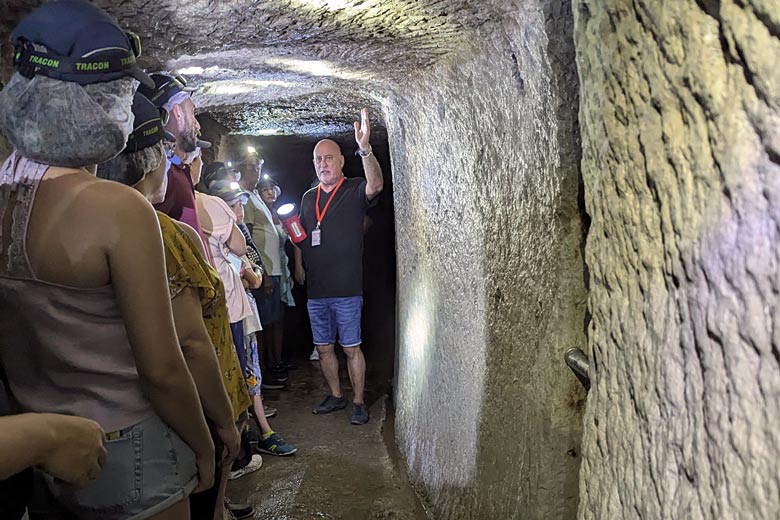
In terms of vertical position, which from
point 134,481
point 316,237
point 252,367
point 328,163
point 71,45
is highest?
point 71,45

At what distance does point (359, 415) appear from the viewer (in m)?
4.45

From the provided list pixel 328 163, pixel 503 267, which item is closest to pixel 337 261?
pixel 328 163

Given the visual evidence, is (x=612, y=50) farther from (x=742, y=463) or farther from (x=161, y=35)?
(x=161, y=35)

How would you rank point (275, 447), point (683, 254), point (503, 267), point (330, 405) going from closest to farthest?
point (683, 254)
point (503, 267)
point (275, 447)
point (330, 405)

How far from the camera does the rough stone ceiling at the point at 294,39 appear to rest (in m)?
2.03

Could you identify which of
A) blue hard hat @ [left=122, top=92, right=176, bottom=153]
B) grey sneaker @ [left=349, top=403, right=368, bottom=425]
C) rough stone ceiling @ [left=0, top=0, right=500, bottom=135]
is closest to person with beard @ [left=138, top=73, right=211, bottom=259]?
rough stone ceiling @ [left=0, top=0, right=500, bottom=135]

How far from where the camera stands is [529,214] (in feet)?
6.04

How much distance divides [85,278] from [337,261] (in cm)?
328

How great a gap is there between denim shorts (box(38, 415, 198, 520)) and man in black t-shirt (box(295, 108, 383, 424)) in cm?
310

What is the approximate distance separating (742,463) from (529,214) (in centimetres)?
114

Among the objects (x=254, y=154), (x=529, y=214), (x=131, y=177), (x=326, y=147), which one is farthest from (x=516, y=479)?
(x=254, y=154)

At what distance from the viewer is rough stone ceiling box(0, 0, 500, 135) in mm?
2031

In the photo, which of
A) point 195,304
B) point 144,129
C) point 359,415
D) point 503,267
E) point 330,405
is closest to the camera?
point 195,304

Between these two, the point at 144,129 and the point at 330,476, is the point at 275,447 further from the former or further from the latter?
the point at 144,129
